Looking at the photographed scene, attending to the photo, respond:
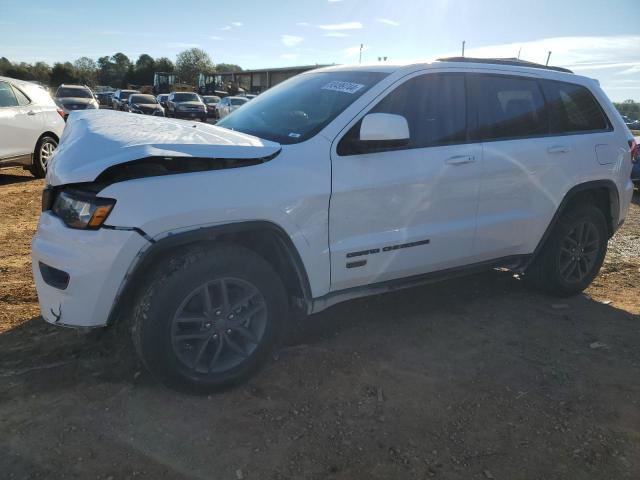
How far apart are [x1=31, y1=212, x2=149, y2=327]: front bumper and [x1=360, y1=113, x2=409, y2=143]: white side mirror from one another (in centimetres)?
136

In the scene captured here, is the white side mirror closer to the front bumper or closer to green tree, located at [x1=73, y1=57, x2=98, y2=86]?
the front bumper

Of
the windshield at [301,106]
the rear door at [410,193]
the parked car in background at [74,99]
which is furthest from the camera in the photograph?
the parked car in background at [74,99]

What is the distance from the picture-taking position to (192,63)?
324ft

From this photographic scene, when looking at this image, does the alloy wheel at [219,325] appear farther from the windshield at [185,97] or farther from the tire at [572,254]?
the windshield at [185,97]

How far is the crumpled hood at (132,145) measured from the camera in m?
2.49

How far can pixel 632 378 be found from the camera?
3371mm

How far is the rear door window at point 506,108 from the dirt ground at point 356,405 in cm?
146

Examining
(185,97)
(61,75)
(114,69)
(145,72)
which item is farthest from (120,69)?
(185,97)

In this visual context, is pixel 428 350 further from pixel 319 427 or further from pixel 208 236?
pixel 208 236

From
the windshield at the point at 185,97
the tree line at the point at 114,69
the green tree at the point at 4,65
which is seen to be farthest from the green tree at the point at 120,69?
the windshield at the point at 185,97

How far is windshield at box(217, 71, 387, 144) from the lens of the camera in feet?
10.6

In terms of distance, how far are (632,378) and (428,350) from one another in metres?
1.30

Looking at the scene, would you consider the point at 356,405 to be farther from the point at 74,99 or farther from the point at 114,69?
the point at 114,69

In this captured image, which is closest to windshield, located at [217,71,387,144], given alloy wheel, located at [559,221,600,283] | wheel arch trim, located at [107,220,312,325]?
wheel arch trim, located at [107,220,312,325]
